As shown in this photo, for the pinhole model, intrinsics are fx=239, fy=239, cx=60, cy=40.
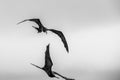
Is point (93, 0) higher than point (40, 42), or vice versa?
point (93, 0)

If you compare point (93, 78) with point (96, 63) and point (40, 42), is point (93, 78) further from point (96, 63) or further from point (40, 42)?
point (40, 42)

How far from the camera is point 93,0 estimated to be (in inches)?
58.9

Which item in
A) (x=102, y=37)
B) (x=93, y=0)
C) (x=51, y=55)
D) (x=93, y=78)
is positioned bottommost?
(x=93, y=78)

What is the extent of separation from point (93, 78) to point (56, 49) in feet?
0.95

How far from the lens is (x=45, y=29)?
1.46m

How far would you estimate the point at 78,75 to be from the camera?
4.82 ft

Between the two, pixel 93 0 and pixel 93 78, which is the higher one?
pixel 93 0

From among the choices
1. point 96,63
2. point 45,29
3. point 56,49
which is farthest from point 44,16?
point 96,63

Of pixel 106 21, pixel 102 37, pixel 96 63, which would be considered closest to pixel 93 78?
pixel 96 63

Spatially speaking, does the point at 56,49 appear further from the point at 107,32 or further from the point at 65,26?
the point at 107,32

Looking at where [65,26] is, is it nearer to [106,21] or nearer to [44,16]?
[44,16]

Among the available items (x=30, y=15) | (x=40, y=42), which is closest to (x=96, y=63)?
(x=40, y=42)

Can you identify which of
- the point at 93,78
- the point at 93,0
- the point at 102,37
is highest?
the point at 93,0

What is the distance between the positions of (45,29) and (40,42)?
0.08 meters
